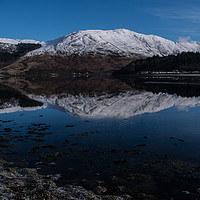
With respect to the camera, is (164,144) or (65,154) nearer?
(65,154)

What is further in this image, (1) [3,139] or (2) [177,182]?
(1) [3,139]

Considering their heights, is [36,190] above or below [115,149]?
above

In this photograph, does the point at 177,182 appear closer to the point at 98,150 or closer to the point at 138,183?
the point at 138,183

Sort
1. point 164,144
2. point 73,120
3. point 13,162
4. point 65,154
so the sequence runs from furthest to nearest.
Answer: point 73,120
point 164,144
point 65,154
point 13,162

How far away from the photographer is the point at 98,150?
2172 cm

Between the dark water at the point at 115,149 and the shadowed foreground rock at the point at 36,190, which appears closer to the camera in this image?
the shadowed foreground rock at the point at 36,190

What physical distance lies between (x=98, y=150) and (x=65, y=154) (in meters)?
2.97

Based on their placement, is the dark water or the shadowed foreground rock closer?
the shadowed foreground rock

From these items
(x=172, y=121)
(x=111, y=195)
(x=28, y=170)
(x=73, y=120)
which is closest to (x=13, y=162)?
(x=28, y=170)

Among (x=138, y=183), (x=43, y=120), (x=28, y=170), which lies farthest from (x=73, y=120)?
(x=138, y=183)

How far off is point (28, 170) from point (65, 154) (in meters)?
4.22

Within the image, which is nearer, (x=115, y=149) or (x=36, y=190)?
(x=36, y=190)

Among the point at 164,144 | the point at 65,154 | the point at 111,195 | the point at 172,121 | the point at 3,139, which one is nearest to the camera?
the point at 111,195

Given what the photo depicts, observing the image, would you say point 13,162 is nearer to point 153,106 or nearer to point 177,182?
point 177,182
